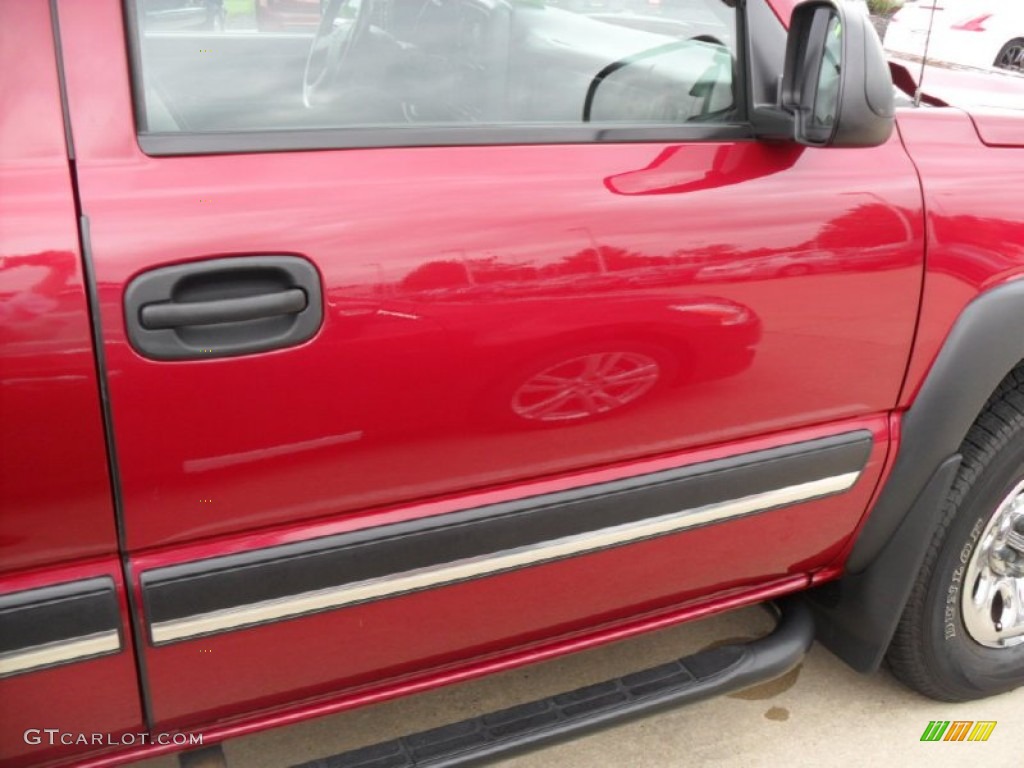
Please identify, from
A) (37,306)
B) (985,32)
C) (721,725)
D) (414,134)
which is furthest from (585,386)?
(985,32)

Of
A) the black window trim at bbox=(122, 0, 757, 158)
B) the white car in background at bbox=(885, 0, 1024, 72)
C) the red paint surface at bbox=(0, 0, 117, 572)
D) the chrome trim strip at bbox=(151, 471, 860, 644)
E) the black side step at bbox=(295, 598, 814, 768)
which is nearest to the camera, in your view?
the red paint surface at bbox=(0, 0, 117, 572)

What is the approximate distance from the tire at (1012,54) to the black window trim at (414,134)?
20.0ft

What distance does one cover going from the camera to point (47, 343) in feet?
4.11

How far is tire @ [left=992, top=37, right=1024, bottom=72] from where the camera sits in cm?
696

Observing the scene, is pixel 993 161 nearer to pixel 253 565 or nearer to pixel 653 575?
pixel 653 575

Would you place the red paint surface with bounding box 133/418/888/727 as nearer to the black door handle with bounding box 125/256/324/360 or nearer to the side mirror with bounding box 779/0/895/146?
the black door handle with bounding box 125/256/324/360

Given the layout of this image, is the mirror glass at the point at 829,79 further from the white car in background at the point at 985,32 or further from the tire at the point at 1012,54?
the tire at the point at 1012,54

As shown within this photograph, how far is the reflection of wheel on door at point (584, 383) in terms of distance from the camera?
158cm

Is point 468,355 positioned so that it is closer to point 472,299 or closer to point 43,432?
point 472,299

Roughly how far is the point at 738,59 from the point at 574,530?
2.88 feet

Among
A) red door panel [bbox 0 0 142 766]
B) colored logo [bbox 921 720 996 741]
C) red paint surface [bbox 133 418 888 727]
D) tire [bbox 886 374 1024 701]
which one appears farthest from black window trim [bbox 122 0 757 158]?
colored logo [bbox 921 720 996 741]

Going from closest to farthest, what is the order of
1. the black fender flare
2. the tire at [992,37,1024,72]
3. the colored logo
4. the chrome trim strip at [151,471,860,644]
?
the chrome trim strip at [151,471,860,644]
the black fender flare
the colored logo
the tire at [992,37,1024,72]

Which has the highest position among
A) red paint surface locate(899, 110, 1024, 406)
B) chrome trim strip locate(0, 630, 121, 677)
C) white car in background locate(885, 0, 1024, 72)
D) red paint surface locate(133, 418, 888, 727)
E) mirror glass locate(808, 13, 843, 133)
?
mirror glass locate(808, 13, 843, 133)

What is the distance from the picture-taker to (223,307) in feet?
4.40
